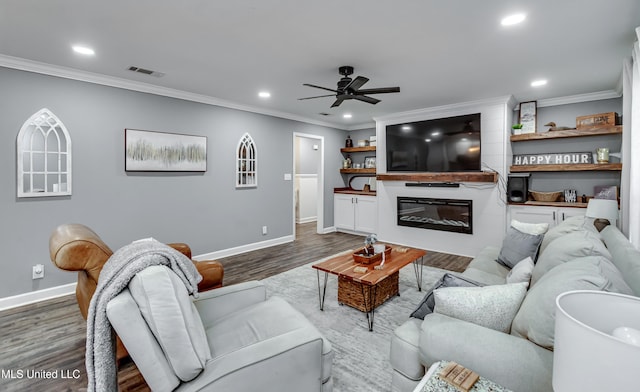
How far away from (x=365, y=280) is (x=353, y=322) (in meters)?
0.48

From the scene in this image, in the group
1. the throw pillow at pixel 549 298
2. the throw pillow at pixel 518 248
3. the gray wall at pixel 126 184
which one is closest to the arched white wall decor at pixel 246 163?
the gray wall at pixel 126 184

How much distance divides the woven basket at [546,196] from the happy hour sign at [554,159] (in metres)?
0.46

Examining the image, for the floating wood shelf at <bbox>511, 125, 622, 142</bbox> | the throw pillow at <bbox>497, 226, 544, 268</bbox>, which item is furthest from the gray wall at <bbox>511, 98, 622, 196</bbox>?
the throw pillow at <bbox>497, 226, 544, 268</bbox>

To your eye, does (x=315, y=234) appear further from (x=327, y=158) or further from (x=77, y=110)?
(x=77, y=110)

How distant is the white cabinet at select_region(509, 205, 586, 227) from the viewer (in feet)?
13.5

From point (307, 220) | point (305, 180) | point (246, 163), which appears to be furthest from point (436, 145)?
point (307, 220)

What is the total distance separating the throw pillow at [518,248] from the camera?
271cm

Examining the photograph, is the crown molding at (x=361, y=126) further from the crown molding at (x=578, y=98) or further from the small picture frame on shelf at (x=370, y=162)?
the crown molding at (x=578, y=98)

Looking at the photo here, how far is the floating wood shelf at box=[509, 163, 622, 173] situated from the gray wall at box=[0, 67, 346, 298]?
383 centimetres

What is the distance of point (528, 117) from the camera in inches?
181

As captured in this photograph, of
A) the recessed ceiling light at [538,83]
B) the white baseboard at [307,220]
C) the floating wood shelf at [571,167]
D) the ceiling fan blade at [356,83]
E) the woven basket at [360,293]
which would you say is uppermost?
the recessed ceiling light at [538,83]

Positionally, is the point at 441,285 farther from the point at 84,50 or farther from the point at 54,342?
the point at 84,50

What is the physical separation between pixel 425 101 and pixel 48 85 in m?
4.81

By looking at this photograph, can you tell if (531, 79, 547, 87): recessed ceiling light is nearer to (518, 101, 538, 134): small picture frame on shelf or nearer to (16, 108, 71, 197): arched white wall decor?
(518, 101, 538, 134): small picture frame on shelf
